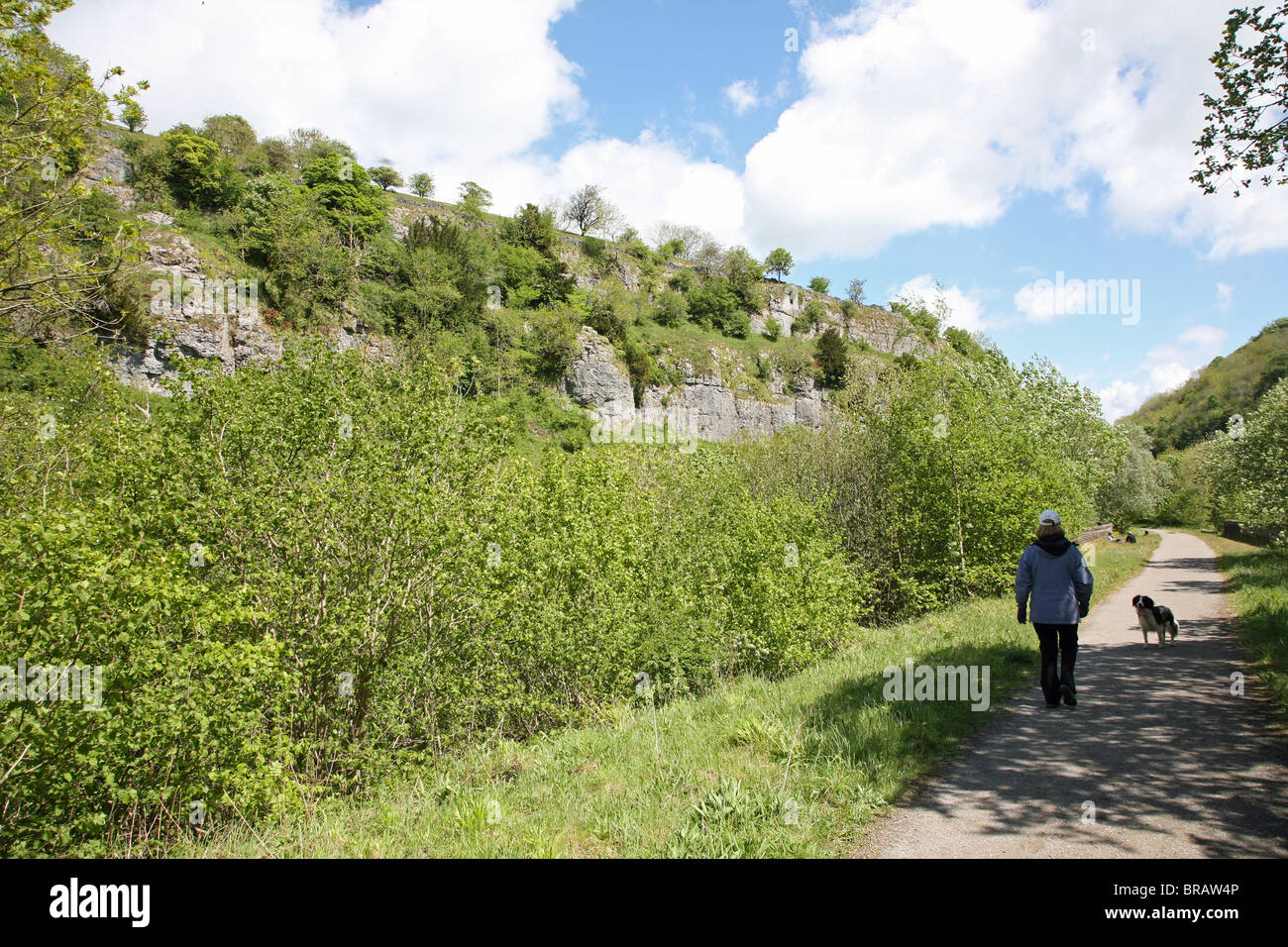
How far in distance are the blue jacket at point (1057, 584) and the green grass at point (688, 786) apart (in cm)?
125

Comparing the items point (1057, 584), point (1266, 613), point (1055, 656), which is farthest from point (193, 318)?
point (1266, 613)

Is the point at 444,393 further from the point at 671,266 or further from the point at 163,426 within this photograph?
the point at 671,266

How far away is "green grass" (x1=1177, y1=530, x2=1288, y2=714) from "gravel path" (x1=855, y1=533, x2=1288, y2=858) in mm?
251

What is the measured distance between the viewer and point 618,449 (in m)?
22.2

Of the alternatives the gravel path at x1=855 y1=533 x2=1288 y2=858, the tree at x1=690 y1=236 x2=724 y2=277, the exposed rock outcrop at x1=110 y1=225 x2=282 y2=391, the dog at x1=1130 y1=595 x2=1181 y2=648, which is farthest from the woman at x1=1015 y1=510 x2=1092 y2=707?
the tree at x1=690 y1=236 x2=724 y2=277

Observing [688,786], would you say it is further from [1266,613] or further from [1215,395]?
[1215,395]

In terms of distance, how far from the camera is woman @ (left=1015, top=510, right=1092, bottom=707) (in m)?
6.56

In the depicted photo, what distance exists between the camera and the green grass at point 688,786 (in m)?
4.43

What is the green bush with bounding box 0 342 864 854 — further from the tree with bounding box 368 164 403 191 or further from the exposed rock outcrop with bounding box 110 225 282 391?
the tree with bounding box 368 164 403 191

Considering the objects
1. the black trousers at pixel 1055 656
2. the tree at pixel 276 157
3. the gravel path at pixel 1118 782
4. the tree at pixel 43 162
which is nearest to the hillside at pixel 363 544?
the tree at pixel 43 162

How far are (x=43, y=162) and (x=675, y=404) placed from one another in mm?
61559

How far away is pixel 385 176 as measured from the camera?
79.4 metres

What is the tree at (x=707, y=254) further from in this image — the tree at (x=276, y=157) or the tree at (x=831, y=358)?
the tree at (x=276, y=157)
